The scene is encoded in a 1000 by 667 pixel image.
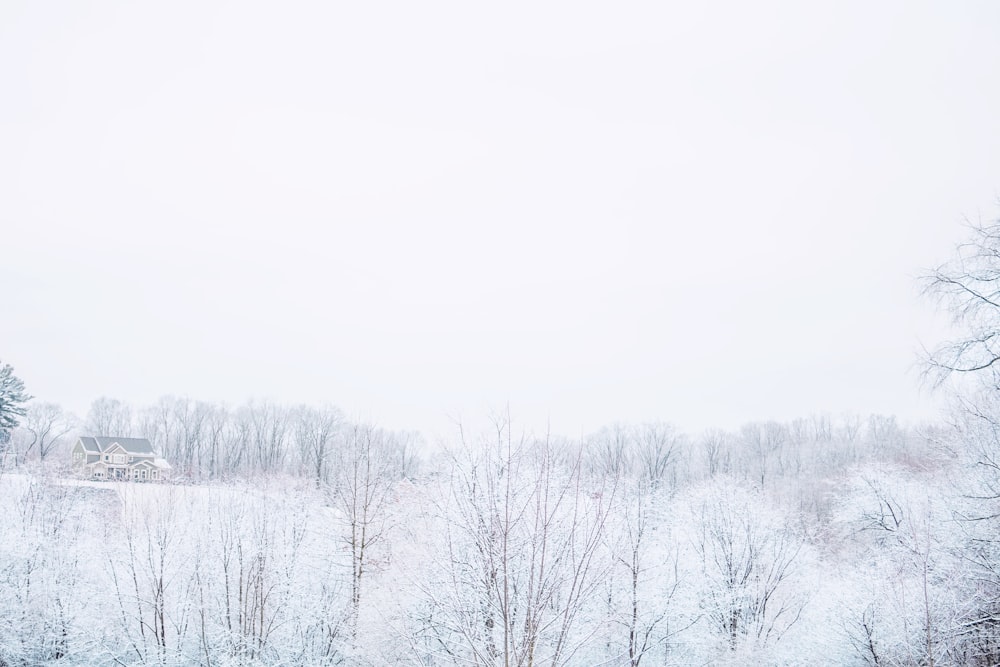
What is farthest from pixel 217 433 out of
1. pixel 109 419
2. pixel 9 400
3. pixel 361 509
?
pixel 361 509

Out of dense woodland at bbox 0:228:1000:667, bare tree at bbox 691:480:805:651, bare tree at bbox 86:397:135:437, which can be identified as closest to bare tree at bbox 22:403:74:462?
bare tree at bbox 86:397:135:437

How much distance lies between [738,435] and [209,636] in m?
95.2

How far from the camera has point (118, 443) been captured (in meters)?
78.9

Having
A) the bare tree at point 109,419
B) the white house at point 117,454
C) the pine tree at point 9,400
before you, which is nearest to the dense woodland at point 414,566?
the pine tree at point 9,400

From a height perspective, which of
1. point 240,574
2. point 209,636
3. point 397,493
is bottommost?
point 209,636

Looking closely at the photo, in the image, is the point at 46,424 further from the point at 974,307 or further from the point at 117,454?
the point at 974,307

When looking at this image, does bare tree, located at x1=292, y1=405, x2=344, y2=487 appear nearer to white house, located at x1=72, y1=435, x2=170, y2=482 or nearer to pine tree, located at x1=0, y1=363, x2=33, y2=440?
white house, located at x1=72, y1=435, x2=170, y2=482

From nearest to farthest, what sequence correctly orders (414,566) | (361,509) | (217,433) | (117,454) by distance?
(414,566) < (361,509) < (117,454) < (217,433)

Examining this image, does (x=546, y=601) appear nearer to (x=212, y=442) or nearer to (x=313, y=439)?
(x=313, y=439)

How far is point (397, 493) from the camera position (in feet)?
106

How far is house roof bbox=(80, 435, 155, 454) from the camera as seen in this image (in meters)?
78.5

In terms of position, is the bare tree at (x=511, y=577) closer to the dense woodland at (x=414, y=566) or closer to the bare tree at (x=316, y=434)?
the dense woodland at (x=414, y=566)

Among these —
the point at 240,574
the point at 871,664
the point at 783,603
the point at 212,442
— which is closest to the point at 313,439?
the point at 212,442

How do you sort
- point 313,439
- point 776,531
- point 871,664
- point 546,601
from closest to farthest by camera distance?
point 546,601 < point 871,664 < point 776,531 < point 313,439
